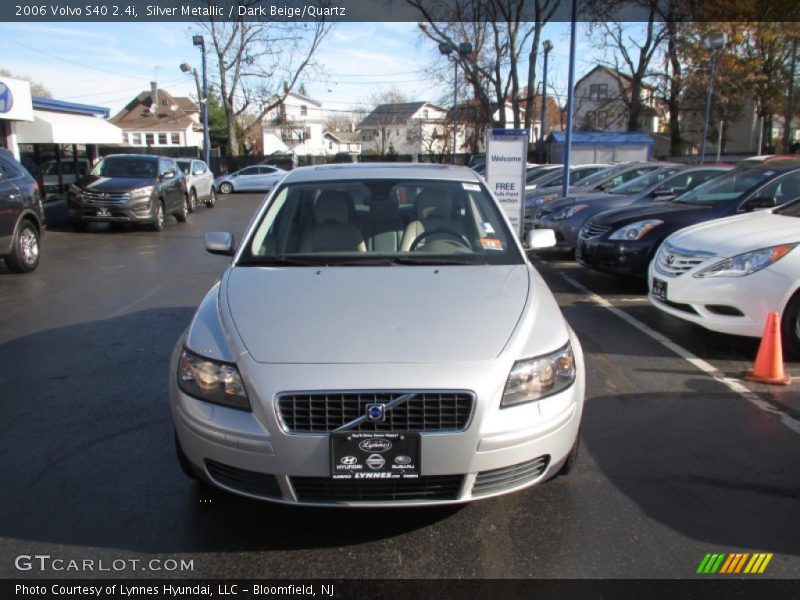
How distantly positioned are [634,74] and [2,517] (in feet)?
134

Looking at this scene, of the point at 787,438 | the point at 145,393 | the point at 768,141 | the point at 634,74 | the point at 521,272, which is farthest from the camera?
the point at 768,141

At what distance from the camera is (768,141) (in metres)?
46.9

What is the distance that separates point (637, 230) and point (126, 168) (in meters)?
12.5

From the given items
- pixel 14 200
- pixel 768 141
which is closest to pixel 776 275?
pixel 14 200

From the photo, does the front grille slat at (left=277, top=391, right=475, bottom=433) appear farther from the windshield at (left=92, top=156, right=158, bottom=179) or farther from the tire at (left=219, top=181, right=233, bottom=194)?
the tire at (left=219, top=181, right=233, bottom=194)

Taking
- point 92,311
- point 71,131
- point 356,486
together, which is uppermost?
point 71,131

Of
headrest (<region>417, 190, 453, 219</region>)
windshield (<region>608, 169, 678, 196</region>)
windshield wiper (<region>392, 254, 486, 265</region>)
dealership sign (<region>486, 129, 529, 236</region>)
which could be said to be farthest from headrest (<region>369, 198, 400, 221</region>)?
windshield (<region>608, 169, 678, 196</region>)

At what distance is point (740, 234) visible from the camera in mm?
5918

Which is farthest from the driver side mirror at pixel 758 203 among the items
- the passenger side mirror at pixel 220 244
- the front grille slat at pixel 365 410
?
the front grille slat at pixel 365 410

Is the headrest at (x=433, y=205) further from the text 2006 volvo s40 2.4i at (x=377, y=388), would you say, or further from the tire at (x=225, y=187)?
the tire at (x=225, y=187)

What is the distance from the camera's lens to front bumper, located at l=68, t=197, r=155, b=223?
14867 mm
